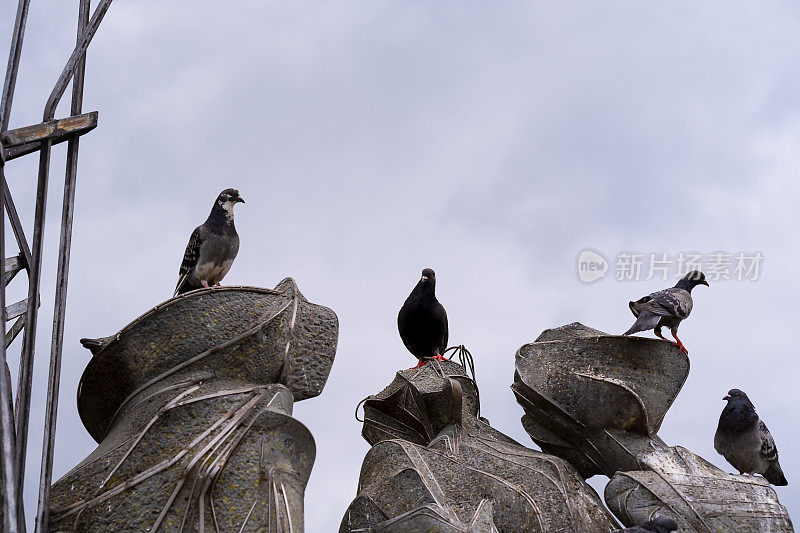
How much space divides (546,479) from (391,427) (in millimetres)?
2168

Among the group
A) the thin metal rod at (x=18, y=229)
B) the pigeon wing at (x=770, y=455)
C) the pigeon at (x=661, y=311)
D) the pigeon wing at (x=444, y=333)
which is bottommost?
the thin metal rod at (x=18, y=229)

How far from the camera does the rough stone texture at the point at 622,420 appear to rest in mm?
8570

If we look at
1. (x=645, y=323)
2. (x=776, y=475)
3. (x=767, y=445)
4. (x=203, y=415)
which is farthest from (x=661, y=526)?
(x=776, y=475)

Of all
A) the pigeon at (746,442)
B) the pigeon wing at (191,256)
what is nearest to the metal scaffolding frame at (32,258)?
the pigeon wing at (191,256)

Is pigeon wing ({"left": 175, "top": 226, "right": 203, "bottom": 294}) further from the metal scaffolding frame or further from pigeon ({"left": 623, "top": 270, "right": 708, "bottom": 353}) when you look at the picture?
pigeon ({"left": 623, "top": 270, "right": 708, "bottom": 353})

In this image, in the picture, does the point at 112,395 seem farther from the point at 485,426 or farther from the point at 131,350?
the point at 485,426

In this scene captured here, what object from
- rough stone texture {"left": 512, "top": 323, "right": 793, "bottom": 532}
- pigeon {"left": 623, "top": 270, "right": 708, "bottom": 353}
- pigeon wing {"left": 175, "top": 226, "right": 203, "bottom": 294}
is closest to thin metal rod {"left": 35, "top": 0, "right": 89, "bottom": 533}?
pigeon wing {"left": 175, "top": 226, "right": 203, "bottom": 294}

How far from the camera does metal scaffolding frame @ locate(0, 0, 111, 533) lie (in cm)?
676

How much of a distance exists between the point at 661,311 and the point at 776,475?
91.6 inches

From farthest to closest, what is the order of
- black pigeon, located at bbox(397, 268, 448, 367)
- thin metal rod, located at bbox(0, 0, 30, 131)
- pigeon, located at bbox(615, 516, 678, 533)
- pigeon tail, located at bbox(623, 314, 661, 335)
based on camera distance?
1. black pigeon, located at bbox(397, 268, 448, 367)
2. pigeon tail, located at bbox(623, 314, 661, 335)
3. thin metal rod, located at bbox(0, 0, 30, 131)
4. pigeon, located at bbox(615, 516, 678, 533)

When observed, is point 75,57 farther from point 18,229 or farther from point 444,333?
point 444,333

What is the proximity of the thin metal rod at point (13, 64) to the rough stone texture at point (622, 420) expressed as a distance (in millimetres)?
5545

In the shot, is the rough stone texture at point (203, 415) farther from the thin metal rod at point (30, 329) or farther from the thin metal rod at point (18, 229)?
the thin metal rod at point (18, 229)

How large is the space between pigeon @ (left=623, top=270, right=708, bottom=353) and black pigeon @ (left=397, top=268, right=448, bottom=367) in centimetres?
225
